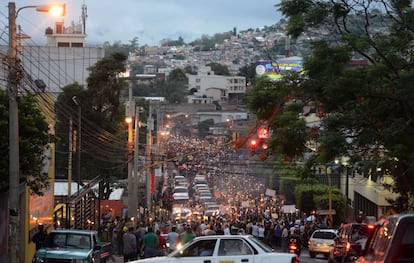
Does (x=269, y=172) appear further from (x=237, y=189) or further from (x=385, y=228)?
(x=385, y=228)

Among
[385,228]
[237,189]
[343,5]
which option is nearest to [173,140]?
[237,189]

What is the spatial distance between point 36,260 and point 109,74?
33202mm

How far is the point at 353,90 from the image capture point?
2095 cm

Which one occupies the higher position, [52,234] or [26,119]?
[26,119]

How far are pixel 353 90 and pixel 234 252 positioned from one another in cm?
498

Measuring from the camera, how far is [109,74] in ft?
185

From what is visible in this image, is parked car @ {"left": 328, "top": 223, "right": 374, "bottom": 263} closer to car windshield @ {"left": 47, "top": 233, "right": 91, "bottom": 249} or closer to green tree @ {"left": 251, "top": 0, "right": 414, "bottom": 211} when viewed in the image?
green tree @ {"left": 251, "top": 0, "right": 414, "bottom": 211}

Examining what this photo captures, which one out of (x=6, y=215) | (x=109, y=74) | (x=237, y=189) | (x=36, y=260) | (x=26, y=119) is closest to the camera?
(x=36, y=260)

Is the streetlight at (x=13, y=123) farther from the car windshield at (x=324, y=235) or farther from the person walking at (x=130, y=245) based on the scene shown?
the car windshield at (x=324, y=235)

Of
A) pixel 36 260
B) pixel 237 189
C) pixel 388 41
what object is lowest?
pixel 237 189

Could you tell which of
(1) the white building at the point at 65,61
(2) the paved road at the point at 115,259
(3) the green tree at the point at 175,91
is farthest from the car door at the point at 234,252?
(3) the green tree at the point at 175,91

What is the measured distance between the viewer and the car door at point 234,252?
1909cm

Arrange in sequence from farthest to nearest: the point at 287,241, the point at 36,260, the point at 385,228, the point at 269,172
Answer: the point at 269,172
the point at 287,241
the point at 36,260
the point at 385,228

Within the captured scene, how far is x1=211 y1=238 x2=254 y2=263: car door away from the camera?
19094 millimetres
